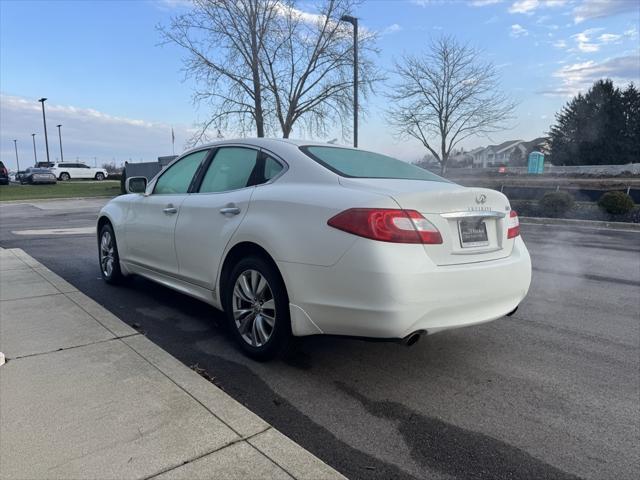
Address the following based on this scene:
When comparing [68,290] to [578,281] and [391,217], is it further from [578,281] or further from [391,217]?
[578,281]

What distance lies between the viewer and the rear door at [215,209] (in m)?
3.67

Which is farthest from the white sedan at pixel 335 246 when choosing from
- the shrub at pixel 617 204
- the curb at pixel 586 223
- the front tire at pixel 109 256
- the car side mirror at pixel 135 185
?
the shrub at pixel 617 204

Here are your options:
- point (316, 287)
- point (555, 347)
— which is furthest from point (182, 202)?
point (555, 347)

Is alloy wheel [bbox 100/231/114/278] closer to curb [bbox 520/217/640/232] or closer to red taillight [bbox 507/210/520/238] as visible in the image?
red taillight [bbox 507/210/520/238]

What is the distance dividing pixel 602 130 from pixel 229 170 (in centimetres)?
5349

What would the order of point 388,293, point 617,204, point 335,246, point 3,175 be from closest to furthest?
point 388,293 < point 335,246 < point 617,204 < point 3,175

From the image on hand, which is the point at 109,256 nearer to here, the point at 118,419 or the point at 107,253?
the point at 107,253

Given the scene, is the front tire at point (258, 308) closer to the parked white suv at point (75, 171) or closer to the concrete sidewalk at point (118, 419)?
the concrete sidewalk at point (118, 419)

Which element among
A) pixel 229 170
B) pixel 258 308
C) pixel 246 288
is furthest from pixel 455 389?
pixel 229 170

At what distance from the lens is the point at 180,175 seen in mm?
4637

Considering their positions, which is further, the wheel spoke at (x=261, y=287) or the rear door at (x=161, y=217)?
the rear door at (x=161, y=217)

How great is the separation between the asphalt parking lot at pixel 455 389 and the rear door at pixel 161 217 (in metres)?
0.52

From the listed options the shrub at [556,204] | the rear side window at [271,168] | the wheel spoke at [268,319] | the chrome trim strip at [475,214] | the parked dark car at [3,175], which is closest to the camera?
the chrome trim strip at [475,214]

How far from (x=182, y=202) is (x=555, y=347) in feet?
10.9
